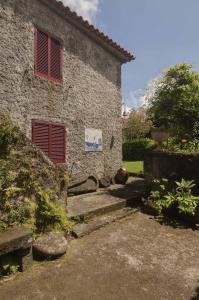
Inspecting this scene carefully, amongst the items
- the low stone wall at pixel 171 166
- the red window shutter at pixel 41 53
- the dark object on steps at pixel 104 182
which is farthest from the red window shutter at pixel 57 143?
the low stone wall at pixel 171 166

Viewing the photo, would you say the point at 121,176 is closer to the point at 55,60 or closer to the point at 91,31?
the point at 55,60

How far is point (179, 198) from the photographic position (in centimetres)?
638

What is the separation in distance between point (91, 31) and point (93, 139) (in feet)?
13.3

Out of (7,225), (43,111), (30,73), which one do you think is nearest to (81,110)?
(43,111)

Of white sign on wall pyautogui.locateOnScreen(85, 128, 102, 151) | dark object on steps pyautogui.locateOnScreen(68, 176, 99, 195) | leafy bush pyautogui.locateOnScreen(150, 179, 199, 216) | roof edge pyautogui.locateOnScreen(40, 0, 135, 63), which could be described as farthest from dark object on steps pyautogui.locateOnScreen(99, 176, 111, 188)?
roof edge pyautogui.locateOnScreen(40, 0, 135, 63)

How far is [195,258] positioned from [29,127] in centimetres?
547

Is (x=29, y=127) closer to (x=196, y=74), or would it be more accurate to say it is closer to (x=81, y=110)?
(x=81, y=110)

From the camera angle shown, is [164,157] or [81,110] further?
[81,110]

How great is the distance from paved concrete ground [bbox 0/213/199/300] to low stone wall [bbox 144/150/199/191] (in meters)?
1.96

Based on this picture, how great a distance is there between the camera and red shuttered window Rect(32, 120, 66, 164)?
7.50 m

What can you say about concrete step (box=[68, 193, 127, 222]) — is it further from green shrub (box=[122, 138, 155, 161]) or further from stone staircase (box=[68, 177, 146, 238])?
green shrub (box=[122, 138, 155, 161])

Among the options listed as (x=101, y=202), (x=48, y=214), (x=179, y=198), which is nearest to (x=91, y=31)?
(x=101, y=202)

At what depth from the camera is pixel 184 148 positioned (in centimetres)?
799

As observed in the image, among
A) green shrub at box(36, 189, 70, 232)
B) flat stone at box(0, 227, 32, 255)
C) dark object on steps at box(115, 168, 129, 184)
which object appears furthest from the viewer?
dark object on steps at box(115, 168, 129, 184)
